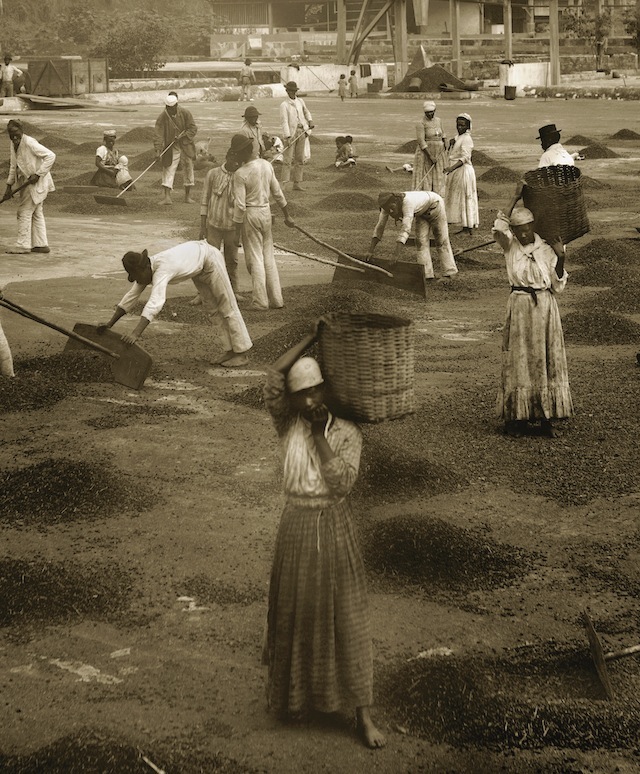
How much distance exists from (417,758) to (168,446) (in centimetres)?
433

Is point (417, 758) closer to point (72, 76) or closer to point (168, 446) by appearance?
point (168, 446)

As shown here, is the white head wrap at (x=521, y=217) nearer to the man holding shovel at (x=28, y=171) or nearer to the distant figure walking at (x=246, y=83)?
the man holding shovel at (x=28, y=171)

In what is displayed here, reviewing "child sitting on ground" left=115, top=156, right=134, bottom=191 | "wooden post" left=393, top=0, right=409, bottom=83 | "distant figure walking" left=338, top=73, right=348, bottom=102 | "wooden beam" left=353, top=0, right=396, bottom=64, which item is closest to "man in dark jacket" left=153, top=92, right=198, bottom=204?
"child sitting on ground" left=115, top=156, right=134, bottom=191

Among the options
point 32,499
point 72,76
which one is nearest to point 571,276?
point 32,499

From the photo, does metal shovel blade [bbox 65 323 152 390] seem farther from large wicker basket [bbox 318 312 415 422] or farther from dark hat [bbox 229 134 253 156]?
large wicker basket [bbox 318 312 415 422]

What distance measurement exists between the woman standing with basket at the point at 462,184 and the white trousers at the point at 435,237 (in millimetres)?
2369

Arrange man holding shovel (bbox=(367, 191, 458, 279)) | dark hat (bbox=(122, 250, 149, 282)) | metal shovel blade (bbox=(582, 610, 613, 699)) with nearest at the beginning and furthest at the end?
metal shovel blade (bbox=(582, 610, 613, 699))
dark hat (bbox=(122, 250, 149, 282))
man holding shovel (bbox=(367, 191, 458, 279))

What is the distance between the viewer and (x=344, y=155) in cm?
2434

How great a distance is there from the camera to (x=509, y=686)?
18.2ft

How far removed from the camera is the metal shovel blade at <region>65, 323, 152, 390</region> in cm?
1005

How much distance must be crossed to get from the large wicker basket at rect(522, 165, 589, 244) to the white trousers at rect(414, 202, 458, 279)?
193 inches

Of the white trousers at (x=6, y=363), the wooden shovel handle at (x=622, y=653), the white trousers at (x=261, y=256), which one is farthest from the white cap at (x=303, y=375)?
the white trousers at (x=261, y=256)

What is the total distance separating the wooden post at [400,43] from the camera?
44156mm

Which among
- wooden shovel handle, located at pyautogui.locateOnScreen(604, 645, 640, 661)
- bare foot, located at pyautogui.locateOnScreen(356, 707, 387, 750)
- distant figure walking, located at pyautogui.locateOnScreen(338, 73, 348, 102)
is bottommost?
bare foot, located at pyautogui.locateOnScreen(356, 707, 387, 750)
